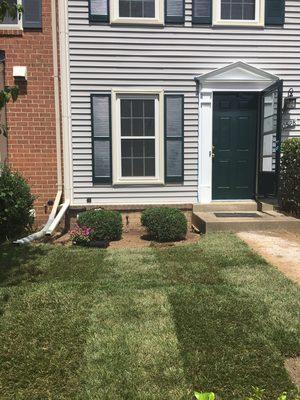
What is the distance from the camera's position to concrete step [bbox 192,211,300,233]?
690cm

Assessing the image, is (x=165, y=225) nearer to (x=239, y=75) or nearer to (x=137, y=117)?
(x=137, y=117)

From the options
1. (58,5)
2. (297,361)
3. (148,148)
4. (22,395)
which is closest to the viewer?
(22,395)

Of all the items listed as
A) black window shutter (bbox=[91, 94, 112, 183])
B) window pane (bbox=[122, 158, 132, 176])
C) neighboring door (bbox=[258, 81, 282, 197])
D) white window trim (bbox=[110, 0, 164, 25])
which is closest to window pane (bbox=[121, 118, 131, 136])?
black window shutter (bbox=[91, 94, 112, 183])

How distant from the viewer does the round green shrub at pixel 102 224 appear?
669 cm

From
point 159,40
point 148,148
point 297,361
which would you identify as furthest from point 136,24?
point 297,361

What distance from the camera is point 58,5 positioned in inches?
292

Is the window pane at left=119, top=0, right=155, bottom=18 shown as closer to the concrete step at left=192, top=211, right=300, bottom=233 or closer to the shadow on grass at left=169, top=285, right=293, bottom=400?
the concrete step at left=192, top=211, right=300, bottom=233

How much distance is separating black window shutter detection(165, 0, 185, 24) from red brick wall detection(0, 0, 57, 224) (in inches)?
85.6

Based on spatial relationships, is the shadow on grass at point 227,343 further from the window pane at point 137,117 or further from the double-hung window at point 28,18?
the double-hung window at point 28,18

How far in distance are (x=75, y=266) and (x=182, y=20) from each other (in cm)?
509

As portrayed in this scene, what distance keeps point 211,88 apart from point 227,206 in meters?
2.29

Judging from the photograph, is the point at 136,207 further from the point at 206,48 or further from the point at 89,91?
the point at 206,48

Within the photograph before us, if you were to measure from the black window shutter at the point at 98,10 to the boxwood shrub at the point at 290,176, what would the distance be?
409cm

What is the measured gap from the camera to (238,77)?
7875 mm
